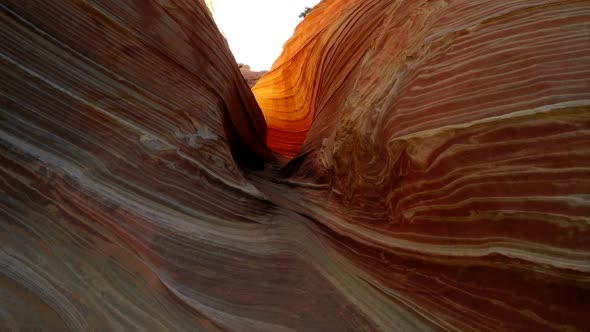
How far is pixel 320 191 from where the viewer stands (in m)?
1.64

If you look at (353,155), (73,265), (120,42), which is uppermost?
(120,42)

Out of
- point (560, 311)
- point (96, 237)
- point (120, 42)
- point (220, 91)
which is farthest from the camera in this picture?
point (220, 91)

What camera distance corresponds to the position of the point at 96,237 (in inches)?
40.0

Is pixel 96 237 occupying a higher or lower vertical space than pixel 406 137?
lower

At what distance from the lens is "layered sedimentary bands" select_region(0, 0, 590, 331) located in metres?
0.81

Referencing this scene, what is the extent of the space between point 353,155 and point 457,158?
0.50 metres

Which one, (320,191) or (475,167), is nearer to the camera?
(475,167)

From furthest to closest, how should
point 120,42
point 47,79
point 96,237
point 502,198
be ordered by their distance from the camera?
1. point 120,42
2. point 47,79
3. point 96,237
4. point 502,198

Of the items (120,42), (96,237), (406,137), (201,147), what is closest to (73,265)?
(96,237)

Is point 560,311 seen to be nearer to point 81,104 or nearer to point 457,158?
point 457,158

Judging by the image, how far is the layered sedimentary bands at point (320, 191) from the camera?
81cm

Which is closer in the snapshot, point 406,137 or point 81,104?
point 406,137

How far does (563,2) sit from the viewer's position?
88cm

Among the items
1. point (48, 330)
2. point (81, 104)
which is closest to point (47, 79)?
point (81, 104)
